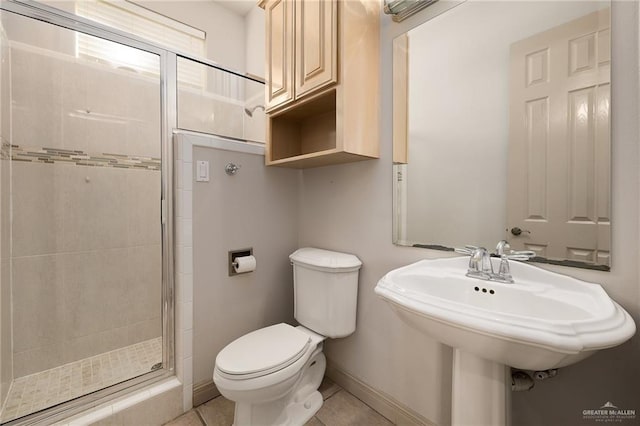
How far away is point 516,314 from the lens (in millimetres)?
715

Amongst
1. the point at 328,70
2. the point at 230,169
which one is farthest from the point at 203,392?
the point at 328,70

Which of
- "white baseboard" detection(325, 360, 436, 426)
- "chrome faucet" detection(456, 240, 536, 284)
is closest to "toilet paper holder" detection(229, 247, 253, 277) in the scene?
"white baseboard" detection(325, 360, 436, 426)

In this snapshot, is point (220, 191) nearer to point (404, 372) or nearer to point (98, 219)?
point (98, 219)

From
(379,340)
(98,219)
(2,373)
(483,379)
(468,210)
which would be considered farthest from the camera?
(98,219)

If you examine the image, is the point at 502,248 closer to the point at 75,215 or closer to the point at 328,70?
the point at 328,70

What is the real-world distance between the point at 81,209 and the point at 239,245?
1.03 meters

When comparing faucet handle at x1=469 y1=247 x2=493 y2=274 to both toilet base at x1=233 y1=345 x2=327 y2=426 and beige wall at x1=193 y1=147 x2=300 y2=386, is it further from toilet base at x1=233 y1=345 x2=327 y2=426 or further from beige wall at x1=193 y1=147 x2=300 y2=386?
beige wall at x1=193 y1=147 x2=300 y2=386

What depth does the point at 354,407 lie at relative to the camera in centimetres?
143

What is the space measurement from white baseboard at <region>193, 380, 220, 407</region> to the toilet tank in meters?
0.61

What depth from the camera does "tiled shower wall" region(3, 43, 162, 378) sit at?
1.49 meters

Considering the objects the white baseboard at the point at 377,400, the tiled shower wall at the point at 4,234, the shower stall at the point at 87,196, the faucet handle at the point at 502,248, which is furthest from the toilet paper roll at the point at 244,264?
the faucet handle at the point at 502,248

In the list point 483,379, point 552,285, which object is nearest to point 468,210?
point 552,285

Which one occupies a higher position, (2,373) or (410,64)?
(410,64)

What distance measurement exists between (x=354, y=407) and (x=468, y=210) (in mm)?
1172
